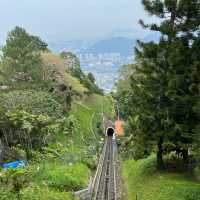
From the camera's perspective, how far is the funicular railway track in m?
28.1

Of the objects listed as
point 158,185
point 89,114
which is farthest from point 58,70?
point 158,185

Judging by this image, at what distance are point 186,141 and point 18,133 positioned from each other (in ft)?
42.3

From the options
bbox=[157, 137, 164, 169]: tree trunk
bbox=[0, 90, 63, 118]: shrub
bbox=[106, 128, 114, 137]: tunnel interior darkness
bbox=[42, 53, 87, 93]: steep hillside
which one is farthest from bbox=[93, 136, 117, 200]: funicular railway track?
bbox=[106, 128, 114, 137]: tunnel interior darkness

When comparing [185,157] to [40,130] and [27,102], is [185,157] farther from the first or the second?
[27,102]

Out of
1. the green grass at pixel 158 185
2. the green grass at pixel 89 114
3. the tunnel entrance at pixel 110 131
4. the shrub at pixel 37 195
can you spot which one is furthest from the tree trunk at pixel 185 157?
the tunnel entrance at pixel 110 131

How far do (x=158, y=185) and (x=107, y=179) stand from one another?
944 centimetres

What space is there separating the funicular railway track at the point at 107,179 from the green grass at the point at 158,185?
1.25 meters

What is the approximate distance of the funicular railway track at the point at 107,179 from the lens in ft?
92.3

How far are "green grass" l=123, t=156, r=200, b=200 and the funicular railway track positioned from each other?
4.09ft

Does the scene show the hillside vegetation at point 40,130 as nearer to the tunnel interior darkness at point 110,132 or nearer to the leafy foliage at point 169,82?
the tunnel interior darkness at point 110,132

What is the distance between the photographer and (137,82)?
28.0 metres

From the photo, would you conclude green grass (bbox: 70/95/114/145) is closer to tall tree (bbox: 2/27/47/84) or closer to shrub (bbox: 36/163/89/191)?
tall tree (bbox: 2/27/47/84)

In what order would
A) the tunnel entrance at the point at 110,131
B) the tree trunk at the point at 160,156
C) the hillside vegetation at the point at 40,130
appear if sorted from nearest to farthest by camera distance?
the hillside vegetation at the point at 40,130, the tree trunk at the point at 160,156, the tunnel entrance at the point at 110,131

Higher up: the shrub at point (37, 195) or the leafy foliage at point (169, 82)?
the leafy foliage at point (169, 82)
